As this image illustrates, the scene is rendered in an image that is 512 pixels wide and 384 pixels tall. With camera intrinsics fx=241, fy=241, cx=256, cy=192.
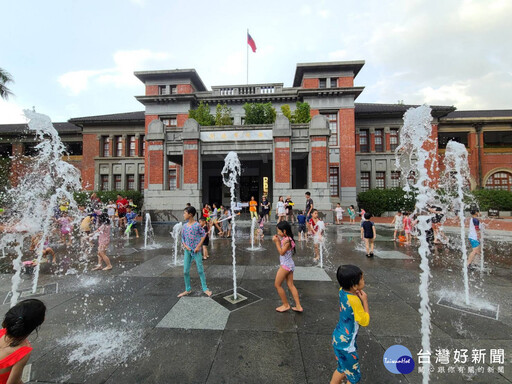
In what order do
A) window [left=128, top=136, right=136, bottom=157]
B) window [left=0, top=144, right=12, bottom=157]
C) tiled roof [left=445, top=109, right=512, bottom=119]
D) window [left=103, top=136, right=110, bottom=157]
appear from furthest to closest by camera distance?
window [left=0, top=144, right=12, bottom=157], tiled roof [left=445, top=109, right=512, bottom=119], window [left=103, top=136, right=110, bottom=157], window [left=128, top=136, right=136, bottom=157]

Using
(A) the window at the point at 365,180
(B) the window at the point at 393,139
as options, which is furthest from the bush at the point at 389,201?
(B) the window at the point at 393,139

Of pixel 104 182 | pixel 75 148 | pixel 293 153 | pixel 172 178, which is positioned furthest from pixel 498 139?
pixel 75 148

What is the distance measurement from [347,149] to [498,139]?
73.4 feet

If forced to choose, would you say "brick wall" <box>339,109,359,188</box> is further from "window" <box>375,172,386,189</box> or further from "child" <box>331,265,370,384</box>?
"child" <box>331,265,370,384</box>

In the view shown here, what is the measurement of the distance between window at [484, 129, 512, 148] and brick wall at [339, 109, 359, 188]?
61.4ft

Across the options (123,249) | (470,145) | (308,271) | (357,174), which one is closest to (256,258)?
(308,271)

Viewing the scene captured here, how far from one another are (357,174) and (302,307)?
27.1 meters

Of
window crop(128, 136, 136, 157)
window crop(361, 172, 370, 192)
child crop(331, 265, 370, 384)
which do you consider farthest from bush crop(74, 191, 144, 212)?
child crop(331, 265, 370, 384)

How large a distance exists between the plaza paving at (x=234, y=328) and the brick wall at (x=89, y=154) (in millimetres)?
29666

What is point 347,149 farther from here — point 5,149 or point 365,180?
point 5,149

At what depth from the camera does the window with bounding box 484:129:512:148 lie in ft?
99.6

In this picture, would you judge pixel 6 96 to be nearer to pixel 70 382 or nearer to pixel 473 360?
pixel 70 382

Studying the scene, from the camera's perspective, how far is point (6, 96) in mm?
20766

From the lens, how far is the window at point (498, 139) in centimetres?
3036
